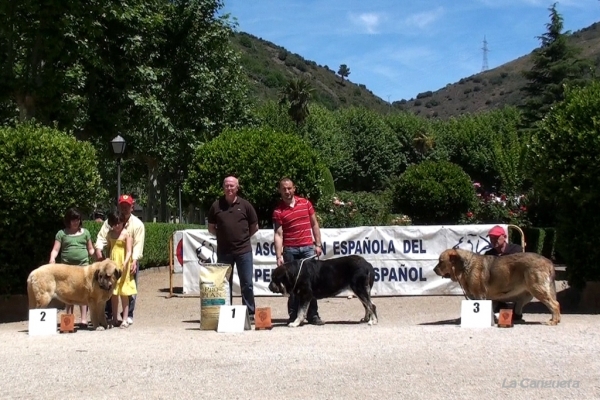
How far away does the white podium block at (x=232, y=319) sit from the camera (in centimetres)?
1023

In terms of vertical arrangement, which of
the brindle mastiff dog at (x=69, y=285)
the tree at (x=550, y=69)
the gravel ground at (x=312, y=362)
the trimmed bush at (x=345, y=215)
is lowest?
the gravel ground at (x=312, y=362)

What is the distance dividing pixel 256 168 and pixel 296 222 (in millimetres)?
9030

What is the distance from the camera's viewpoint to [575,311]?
1270 cm

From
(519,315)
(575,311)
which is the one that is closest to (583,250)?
(575,311)

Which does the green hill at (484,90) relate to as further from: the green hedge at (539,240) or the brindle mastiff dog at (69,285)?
the brindle mastiff dog at (69,285)

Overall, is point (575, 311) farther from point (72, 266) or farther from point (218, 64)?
point (218, 64)

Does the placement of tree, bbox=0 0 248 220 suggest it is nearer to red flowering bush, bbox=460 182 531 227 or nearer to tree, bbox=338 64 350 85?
red flowering bush, bbox=460 182 531 227

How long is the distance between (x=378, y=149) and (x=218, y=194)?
42.3 m

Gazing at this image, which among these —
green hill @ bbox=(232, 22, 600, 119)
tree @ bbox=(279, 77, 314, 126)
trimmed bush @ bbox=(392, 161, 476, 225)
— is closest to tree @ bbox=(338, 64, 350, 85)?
green hill @ bbox=(232, 22, 600, 119)

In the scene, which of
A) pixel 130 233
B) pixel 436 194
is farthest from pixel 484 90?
pixel 130 233

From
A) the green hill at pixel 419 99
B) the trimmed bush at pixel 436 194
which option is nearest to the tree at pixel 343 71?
the green hill at pixel 419 99

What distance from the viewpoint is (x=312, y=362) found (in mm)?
7715

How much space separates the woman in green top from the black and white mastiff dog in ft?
9.40

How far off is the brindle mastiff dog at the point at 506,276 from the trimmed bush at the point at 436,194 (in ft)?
60.0
